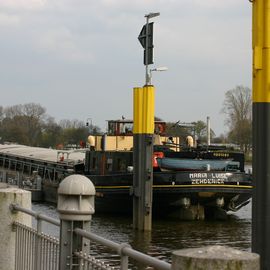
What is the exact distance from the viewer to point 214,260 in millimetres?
2850

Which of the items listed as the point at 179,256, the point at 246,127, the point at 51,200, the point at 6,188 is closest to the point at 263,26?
the point at 6,188

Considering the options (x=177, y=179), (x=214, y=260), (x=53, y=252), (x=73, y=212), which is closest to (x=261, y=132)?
(x=53, y=252)

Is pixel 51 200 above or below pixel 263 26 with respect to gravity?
below

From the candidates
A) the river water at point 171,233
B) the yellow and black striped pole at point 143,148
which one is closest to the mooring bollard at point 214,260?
the river water at point 171,233

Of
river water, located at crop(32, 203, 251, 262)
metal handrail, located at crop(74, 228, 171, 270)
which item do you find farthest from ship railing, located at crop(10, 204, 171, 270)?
river water, located at crop(32, 203, 251, 262)

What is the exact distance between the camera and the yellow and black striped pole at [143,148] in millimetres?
19797

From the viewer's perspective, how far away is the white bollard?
7.09m

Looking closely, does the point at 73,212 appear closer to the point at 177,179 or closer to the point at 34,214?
the point at 34,214

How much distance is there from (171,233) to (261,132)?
561 inches

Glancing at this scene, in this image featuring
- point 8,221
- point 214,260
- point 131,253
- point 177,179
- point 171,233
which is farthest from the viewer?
point 177,179

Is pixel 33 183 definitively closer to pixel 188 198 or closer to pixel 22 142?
pixel 188 198

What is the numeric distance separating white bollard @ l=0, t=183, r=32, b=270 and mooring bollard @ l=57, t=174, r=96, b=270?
223 cm

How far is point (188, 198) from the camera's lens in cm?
2345

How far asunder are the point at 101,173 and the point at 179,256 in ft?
77.3
